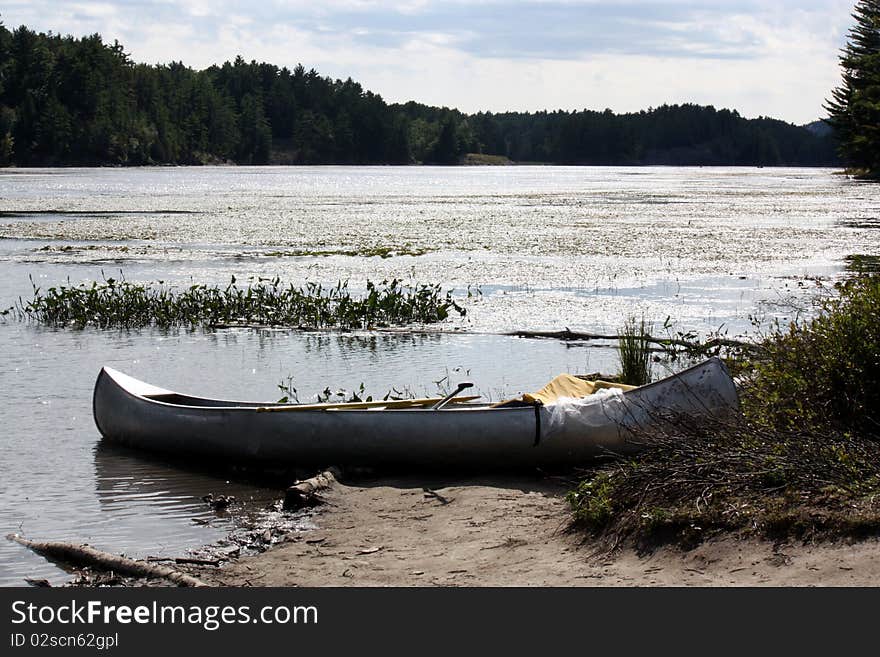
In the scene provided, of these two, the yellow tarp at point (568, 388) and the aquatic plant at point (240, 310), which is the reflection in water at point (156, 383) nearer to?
the aquatic plant at point (240, 310)

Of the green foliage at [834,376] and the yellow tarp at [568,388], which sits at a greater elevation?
the green foliage at [834,376]

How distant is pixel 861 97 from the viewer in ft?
216

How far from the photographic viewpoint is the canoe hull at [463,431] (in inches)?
426

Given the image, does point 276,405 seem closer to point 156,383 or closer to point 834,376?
point 156,383

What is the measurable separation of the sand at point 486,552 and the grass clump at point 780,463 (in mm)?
196

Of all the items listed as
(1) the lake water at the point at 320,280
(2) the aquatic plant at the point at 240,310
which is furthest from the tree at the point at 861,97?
(2) the aquatic plant at the point at 240,310

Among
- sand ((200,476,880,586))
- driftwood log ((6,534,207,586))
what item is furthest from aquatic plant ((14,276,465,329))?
driftwood log ((6,534,207,586))

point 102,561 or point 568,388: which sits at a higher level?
point 568,388

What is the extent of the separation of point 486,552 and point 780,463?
2.13 metres

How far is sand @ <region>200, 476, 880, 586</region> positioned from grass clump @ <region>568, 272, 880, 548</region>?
20 cm

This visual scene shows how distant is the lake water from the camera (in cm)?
1112

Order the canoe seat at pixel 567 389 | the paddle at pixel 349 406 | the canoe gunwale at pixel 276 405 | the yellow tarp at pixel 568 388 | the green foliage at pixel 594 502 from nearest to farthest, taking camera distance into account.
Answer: the green foliage at pixel 594 502 → the canoe gunwale at pixel 276 405 → the paddle at pixel 349 406 → the canoe seat at pixel 567 389 → the yellow tarp at pixel 568 388

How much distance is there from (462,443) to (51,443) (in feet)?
16.2

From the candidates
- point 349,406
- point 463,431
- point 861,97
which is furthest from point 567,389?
point 861,97
